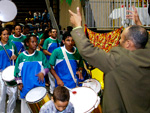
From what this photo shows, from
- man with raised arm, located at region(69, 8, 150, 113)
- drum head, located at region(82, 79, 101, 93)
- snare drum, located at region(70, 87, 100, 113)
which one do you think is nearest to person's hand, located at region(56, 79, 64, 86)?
drum head, located at region(82, 79, 101, 93)

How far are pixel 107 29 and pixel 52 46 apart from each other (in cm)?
189

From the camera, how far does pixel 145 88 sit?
7.01 feet

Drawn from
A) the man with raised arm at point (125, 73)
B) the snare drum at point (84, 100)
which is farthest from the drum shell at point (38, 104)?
the man with raised arm at point (125, 73)

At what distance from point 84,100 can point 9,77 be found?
7.28 feet

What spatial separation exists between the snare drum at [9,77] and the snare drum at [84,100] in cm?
191

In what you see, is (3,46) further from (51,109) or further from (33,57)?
(51,109)

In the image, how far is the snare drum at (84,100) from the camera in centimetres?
305

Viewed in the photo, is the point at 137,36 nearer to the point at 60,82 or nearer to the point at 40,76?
the point at 60,82

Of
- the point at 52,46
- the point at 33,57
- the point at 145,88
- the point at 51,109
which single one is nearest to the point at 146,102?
the point at 145,88

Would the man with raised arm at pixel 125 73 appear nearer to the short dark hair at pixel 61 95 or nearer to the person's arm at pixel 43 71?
the short dark hair at pixel 61 95

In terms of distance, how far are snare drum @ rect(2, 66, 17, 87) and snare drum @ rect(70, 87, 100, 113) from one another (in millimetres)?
1915

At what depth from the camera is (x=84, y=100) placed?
3.23 metres

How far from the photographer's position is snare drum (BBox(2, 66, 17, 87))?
15.9 feet

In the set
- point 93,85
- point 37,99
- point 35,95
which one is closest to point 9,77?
point 35,95
